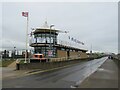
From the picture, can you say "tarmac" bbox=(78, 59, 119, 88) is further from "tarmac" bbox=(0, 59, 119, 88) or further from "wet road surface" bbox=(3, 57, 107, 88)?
"wet road surface" bbox=(3, 57, 107, 88)

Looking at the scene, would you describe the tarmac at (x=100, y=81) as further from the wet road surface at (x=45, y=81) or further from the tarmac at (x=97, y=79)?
the wet road surface at (x=45, y=81)

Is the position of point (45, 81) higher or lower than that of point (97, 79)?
higher

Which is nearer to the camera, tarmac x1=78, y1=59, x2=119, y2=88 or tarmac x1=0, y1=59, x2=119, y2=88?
tarmac x1=78, y1=59, x2=119, y2=88

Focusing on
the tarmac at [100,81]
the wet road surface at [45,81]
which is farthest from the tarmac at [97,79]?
the wet road surface at [45,81]

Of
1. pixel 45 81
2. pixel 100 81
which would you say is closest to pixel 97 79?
pixel 100 81

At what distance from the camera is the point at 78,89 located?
11219 mm

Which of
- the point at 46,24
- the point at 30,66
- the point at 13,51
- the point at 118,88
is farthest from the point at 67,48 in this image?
the point at 118,88

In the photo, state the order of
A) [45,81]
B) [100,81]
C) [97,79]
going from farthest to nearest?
[97,79], [100,81], [45,81]

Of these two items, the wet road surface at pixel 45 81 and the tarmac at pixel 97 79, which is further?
the tarmac at pixel 97 79

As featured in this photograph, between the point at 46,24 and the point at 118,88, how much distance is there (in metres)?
48.8

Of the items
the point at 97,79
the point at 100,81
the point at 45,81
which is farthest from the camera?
the point at 97,79

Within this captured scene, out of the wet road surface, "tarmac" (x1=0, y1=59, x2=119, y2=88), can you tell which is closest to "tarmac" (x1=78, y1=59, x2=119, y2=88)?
"tarmac" (x1=0, y1=59, x2=119, y2=88)

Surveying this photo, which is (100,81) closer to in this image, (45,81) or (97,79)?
(97,79)

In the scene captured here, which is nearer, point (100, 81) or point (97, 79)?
point (100, 81)
